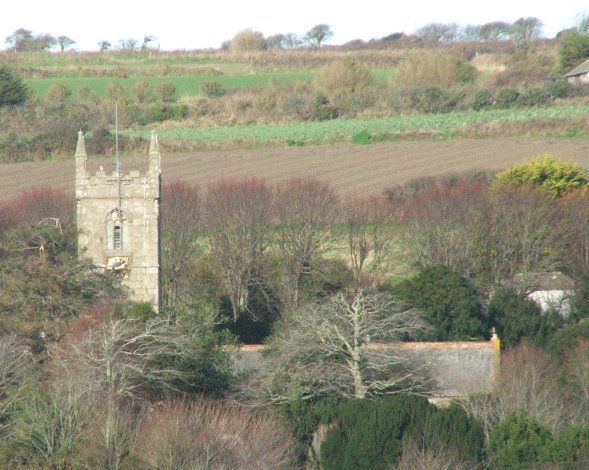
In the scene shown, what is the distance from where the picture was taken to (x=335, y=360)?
45.5 meters

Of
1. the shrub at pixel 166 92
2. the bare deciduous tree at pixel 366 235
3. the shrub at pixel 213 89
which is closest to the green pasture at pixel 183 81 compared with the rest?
the shrub at pixel 213 89

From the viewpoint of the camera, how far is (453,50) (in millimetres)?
132125

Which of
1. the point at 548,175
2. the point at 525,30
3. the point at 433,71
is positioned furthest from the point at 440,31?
the point at 548,175

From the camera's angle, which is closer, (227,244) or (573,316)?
(573,316)

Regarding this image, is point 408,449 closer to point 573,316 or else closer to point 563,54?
point 573,316

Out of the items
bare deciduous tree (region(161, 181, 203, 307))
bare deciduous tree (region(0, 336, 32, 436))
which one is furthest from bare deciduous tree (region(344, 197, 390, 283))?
bare deciduous tree (region(0, 336, 32, 436))

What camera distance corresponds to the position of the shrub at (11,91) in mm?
99625

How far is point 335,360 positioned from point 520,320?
9.49 metres

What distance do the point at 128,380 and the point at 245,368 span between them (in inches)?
198

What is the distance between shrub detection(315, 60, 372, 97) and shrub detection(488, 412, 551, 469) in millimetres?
67062

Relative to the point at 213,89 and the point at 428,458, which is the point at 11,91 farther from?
the point at 428,458

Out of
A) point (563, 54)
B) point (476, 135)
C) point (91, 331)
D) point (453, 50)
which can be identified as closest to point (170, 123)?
point (476, 135)

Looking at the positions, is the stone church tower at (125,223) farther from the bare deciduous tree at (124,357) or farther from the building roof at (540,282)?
the building roof at (540,282)

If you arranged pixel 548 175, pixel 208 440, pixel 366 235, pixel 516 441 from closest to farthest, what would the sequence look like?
1. pixel 208 440
2. pixel 516 441
3. pixel 366 235
4. pixel 548 175
